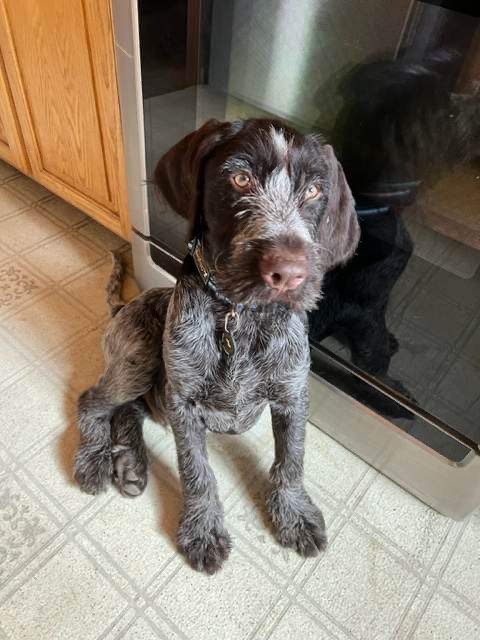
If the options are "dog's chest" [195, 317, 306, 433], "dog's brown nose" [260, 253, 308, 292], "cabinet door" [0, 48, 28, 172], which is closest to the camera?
"dog's brown nose" [260, 253, 308, 292]

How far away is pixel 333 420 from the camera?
5.54 ft

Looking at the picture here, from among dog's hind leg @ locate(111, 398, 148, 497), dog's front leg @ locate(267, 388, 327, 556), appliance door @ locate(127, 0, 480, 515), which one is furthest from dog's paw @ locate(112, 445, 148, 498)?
appliance door @ locate(127, 0, 480, 515)

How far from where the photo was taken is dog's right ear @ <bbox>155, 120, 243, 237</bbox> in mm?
1035

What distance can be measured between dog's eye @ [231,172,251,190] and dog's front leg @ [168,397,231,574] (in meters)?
0.61

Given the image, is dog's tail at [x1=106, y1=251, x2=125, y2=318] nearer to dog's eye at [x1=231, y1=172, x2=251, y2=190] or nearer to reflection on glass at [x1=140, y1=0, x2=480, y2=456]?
reflection on glass at [x1=140, y1=0, x2=480, y2=456]

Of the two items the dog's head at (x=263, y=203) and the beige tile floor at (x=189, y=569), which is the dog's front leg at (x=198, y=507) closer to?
the beige tile floor at (x=189, y=569)

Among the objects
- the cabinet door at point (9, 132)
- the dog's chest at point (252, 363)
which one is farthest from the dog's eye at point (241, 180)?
the cabinet door at point (9, 132)

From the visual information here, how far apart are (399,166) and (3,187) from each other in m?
2.32

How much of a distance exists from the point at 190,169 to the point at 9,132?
67.9 inches

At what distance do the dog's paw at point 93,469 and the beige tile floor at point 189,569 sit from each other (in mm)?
42

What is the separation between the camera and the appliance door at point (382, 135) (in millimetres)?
999

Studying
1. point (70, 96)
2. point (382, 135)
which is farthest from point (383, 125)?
point (70, 96)

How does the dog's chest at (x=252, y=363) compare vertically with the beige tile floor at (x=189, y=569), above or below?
above

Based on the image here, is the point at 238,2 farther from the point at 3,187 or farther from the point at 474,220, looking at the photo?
the point at 3,187
